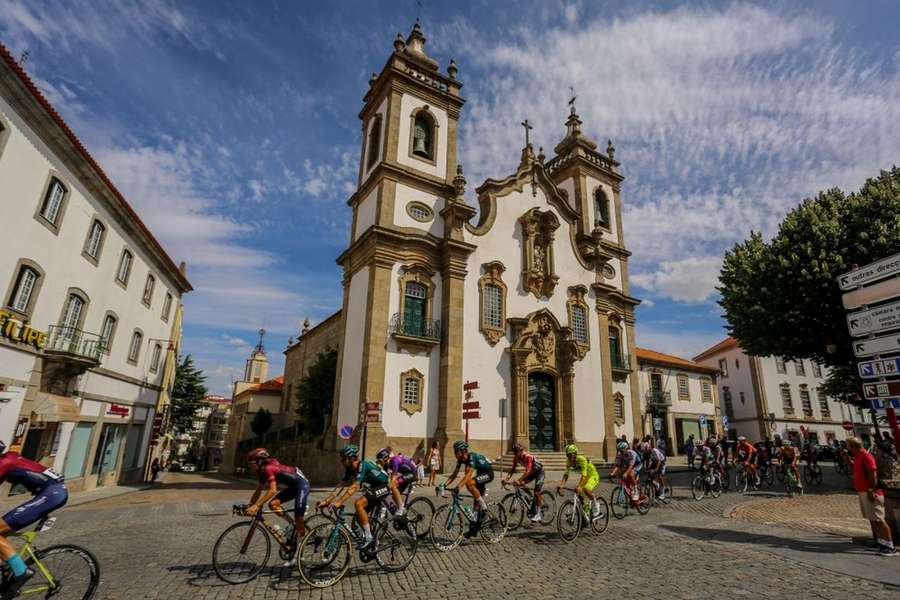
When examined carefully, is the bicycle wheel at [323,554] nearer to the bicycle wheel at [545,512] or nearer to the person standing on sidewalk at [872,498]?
the bicycle wheel at [545,512]

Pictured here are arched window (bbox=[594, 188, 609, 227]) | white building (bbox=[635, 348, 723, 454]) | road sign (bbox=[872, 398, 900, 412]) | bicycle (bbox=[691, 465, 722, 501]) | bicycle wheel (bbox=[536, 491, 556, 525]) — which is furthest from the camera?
white building (bbox=[635, 348, 723, 454])

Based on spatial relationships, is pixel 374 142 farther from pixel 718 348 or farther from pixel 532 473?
pixel 718 348

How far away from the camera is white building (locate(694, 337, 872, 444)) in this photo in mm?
43094

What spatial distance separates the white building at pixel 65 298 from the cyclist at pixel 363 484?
1306 cm

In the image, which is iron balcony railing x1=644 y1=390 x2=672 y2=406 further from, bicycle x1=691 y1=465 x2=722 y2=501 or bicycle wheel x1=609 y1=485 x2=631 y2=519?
bicycle wheel x1=609 y1=485 x2=631 y2=519

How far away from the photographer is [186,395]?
141 feet

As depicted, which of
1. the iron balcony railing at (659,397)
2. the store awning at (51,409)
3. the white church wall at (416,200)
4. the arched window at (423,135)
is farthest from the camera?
the iron balcony railing at (659,397)

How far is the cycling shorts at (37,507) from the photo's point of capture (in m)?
5.21

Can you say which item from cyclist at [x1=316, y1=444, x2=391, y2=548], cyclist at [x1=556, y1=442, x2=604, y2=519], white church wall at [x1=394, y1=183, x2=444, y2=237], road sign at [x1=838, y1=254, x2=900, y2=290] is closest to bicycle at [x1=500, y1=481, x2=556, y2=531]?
cyclist at [x1=556, y1=442, x2=604, y2=519]

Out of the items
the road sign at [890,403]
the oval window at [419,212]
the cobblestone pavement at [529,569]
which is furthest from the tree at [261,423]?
the road sign at [890,403]

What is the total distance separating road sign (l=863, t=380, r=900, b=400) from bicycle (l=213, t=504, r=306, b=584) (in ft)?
34.0

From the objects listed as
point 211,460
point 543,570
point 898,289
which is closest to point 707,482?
point 898,289

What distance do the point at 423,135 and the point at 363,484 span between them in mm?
22467

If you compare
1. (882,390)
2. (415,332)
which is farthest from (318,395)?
(882,390)
